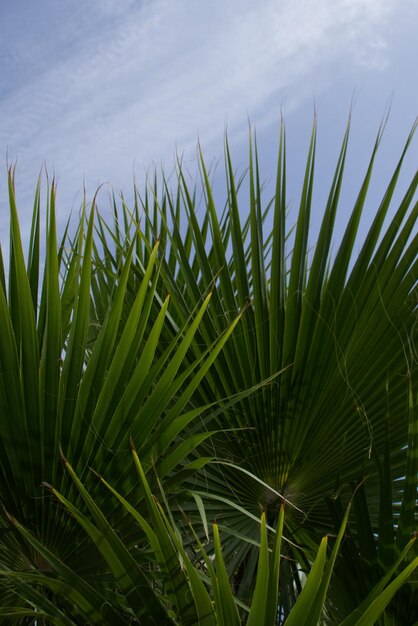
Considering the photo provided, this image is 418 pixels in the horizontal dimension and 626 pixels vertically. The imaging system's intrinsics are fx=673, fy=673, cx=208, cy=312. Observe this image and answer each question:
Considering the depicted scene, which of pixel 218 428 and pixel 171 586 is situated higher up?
pixel 218 428

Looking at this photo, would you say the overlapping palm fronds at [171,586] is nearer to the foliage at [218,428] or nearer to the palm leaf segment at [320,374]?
the foliage at [218,428]

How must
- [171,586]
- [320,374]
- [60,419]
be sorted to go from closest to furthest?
[171,586] < [60,419] < [320,374]

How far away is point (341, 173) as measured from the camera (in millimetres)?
2074

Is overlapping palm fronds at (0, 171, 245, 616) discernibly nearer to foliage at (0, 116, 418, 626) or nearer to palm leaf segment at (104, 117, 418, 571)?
foliage at (0, 116, 418, 626)

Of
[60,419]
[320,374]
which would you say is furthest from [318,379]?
[60,419]

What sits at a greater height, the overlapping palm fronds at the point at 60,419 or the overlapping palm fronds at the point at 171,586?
the overlapping palm fronds at the point at 60,419

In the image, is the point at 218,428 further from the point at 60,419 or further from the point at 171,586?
the point at 171,586

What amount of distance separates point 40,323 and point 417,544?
96 cm

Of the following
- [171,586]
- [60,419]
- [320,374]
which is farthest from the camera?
[320,374]

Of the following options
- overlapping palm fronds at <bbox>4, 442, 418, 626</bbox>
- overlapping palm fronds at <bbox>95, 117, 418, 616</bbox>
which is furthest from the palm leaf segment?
overlapping palm fronds at <bbox>4, 442, 418, 626</bbox>

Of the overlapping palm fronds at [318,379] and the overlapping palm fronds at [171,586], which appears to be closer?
the overlapping palm fronds at [171,586]

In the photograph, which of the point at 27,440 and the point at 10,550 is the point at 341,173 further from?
the point at 10,550

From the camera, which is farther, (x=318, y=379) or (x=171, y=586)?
(x=318, y=379)

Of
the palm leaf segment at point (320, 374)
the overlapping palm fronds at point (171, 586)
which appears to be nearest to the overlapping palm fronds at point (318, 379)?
the palm leaf segment at point (320, 374)
